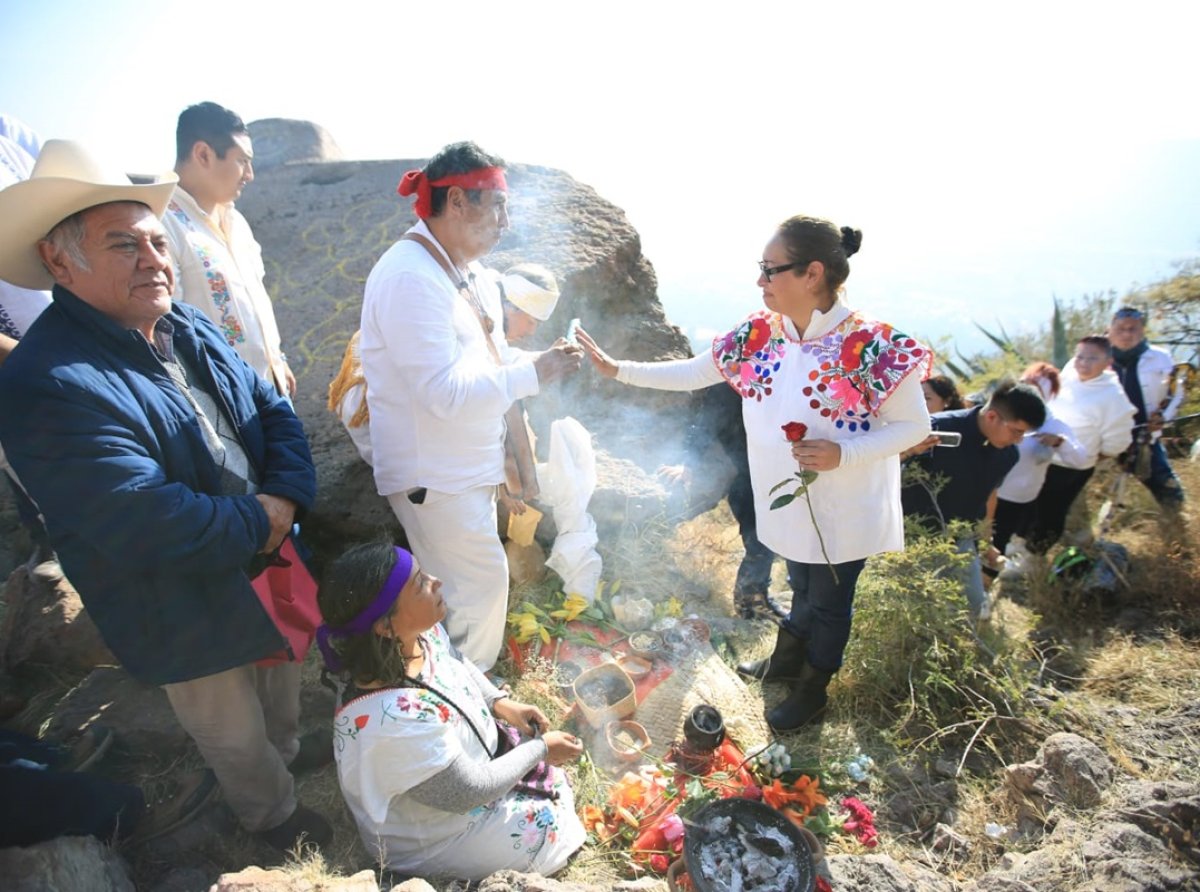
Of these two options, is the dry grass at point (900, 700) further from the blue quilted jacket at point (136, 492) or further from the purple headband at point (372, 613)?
the blue quilted jacket at point (136, 492)

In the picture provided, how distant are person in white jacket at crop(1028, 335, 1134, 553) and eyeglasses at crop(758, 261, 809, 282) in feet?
11.7

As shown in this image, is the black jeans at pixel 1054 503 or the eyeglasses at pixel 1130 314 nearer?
the black jeans at pixel 1054 503

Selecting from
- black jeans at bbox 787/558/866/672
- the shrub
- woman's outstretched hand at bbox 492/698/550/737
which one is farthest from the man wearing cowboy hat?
the shrub

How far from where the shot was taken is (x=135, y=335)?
5.65 ft

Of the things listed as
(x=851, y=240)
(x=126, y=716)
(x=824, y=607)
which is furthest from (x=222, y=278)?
(x=824, y=607)

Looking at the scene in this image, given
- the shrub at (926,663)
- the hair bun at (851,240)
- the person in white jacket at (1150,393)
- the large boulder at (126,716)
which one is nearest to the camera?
the hair bun at (851,240)

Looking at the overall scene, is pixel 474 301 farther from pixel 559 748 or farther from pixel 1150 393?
pixel 1150 393

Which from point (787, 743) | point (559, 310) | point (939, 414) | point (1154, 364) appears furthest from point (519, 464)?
point (1154, 364)

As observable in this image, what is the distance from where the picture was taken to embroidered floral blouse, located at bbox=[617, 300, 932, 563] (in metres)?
2.30

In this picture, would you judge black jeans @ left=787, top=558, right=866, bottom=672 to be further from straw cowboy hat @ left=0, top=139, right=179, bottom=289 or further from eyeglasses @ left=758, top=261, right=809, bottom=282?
straw cowboy hat @ left=0, top=139, right=179, bottom=289

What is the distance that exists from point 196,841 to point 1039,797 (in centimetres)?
310

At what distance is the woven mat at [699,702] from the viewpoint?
2.89 meters

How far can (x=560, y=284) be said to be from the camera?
4738mm

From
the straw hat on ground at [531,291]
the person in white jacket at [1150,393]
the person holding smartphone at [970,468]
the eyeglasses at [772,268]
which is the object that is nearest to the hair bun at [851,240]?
the eyeglasses at [772,268]
